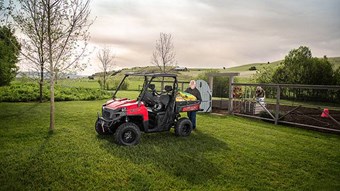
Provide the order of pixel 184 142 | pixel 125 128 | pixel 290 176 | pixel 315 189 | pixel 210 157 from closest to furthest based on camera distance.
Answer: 1. pixel 315 189
2. pixel 290 176
3. pixel 210 157
4. pixel 125 128
5. pixel 184 142

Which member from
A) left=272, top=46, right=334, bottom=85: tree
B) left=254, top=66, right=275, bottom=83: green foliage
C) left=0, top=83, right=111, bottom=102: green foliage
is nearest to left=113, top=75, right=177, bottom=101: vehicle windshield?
left=0, top=83, right=111, bottom=102: green foliage

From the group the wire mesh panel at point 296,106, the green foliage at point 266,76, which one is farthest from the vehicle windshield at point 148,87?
the green foliage at point 266,76

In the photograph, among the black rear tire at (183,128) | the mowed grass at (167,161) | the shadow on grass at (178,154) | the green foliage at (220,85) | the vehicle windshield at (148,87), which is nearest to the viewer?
the mowed grass at (167,161)

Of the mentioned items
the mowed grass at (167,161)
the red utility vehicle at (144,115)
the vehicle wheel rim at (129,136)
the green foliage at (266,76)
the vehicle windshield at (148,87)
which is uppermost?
the green foliage at (266,76)

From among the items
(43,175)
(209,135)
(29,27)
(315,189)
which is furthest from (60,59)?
(315,189)

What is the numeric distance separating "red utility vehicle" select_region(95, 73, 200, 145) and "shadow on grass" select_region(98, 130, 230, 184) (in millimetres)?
315

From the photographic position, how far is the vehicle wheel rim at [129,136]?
6383mm

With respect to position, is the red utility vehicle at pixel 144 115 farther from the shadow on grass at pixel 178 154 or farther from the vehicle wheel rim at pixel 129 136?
the shadow on grass at pixel 178 154

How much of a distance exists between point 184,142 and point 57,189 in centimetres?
374

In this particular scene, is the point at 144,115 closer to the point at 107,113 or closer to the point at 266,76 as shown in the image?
the point at 107,113

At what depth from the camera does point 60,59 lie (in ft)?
26.1

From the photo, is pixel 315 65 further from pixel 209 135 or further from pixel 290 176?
pixel 290 176

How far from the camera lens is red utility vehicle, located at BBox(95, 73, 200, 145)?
6.36 m

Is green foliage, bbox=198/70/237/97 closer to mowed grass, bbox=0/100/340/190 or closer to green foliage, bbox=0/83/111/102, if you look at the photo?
green foliage, bbox=0/83/111/102
